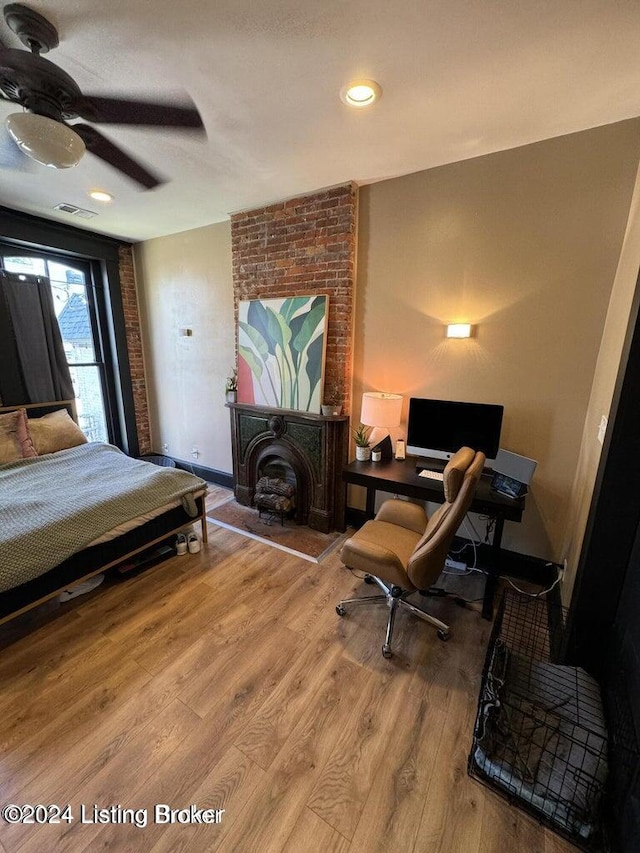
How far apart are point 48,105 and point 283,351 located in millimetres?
1959

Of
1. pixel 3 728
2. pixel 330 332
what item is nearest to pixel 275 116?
pixel 330 332

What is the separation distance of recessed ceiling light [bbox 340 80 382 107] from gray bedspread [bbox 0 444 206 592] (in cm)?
257

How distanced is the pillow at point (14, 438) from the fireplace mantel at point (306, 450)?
5.85ft

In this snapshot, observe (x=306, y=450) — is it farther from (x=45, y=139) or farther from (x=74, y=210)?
(x=74, y=210)

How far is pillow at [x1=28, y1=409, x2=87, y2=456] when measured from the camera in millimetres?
3128

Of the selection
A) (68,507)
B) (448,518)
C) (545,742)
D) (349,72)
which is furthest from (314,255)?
(545,742)

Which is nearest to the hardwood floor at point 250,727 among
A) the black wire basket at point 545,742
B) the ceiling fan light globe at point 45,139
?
A: the black wire basket at point 545,742

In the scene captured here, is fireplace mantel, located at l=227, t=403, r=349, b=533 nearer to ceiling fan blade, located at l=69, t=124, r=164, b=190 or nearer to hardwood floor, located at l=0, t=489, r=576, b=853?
hardwood floor, located at l=0, t=489, r=576, b=853

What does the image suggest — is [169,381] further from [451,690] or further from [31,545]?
[451,690]

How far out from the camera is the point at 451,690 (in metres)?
1.65

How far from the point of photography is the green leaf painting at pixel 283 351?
2.88 m

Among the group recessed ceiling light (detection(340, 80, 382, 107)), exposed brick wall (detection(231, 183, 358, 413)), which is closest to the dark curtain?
exposed brick wall (detection(231, 183, 358, 413))

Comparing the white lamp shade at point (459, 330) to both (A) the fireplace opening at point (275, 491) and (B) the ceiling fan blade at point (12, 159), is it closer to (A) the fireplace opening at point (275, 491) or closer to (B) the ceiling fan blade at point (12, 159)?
Answer: (A) the fireplace opening at point (275, 491)

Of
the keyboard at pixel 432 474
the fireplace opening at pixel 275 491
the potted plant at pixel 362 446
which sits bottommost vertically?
the fireplace opening at pixel 275 491
